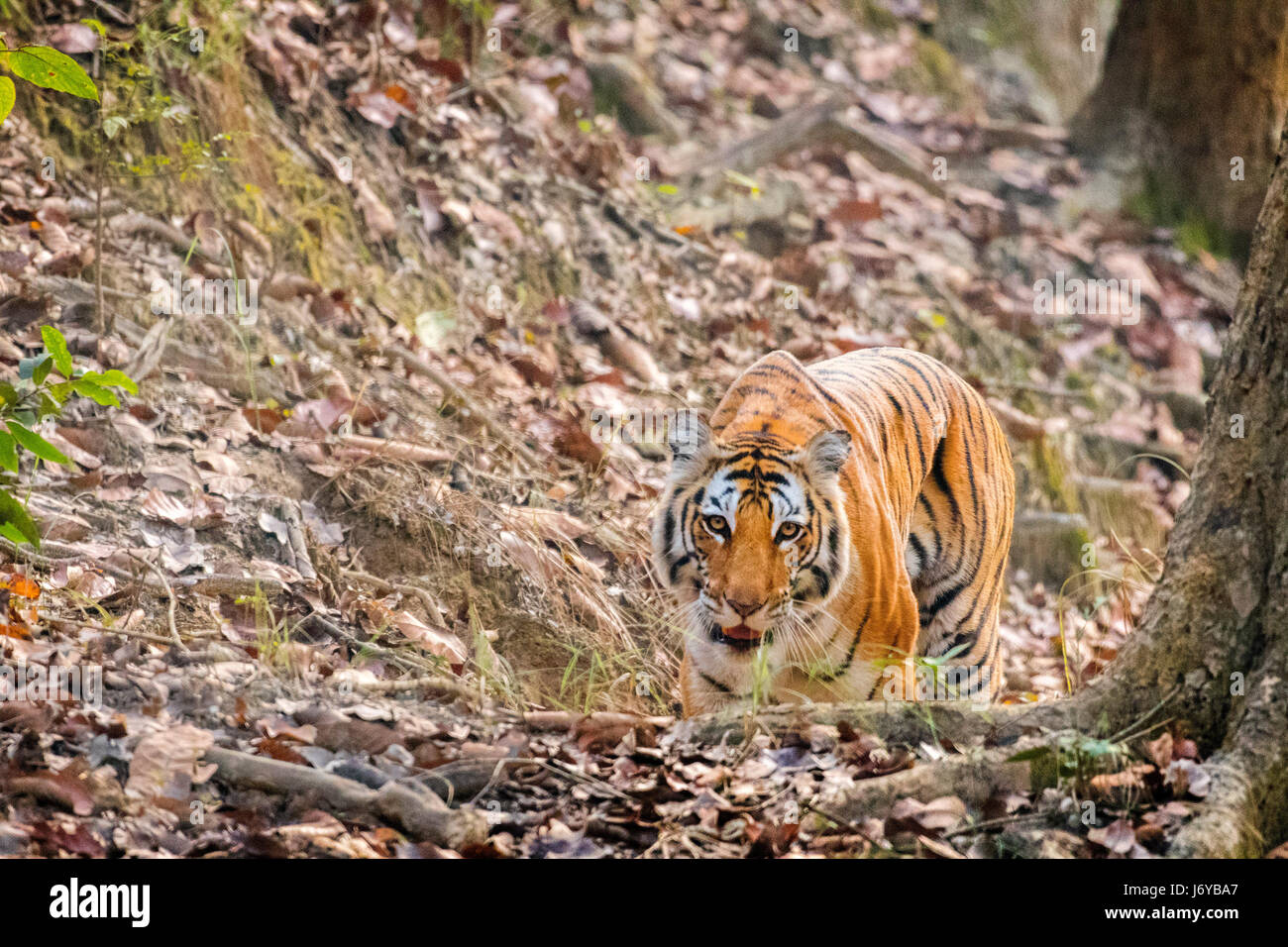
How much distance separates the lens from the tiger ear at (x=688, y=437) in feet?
12.3

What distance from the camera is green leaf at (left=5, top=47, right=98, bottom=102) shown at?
2.87m

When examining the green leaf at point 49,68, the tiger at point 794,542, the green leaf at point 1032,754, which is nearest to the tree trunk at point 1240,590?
the green leaf at point 1032,754

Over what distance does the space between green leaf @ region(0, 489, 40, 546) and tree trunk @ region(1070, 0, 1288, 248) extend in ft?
24.2

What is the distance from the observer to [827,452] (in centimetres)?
371

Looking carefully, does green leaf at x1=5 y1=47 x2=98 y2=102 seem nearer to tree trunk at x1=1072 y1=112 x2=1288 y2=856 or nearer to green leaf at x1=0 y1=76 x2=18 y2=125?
green leaf at x1=0 y1=76 x2=18 y2=125

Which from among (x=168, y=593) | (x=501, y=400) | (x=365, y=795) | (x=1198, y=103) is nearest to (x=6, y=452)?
(x=168, y=593)

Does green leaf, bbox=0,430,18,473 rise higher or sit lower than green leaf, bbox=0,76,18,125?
lower

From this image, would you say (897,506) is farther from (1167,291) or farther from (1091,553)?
(1167,291)

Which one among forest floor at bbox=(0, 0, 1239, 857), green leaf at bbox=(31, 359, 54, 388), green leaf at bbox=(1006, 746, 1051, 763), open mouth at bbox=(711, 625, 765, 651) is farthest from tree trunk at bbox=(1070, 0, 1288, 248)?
green leaf at bbox=(31, 359, 54, 388)

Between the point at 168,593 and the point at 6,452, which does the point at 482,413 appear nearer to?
the point at 168,593

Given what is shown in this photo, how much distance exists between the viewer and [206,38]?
5.48 metres
